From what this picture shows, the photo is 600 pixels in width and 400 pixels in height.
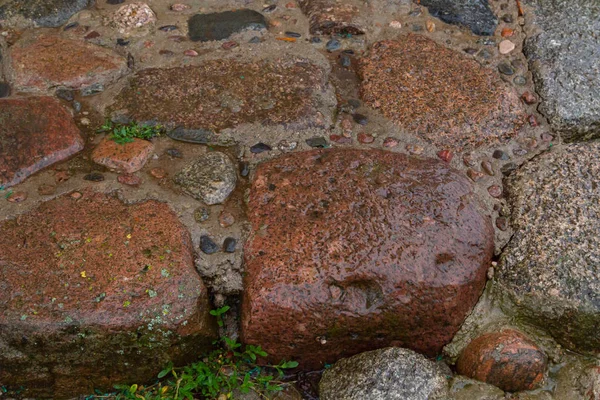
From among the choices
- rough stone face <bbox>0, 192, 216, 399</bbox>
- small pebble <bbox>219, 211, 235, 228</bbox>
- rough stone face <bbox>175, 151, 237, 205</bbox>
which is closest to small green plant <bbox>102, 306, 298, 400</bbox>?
rough stone face <bbox>0, 192, 216, 399</bbox>

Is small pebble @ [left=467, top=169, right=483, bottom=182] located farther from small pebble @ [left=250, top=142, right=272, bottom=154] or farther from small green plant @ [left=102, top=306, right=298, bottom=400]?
small green plant @ [left=102, top=306, right=298, bottom=400]

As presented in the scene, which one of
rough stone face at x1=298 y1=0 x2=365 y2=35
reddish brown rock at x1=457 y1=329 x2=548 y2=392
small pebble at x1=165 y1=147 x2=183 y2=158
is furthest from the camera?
rough stone face at x1=298 y1=0 x2=365 y2=35

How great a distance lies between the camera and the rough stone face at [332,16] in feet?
8.63

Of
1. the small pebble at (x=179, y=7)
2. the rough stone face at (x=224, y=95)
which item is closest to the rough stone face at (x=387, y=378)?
the rough stone face at (x=224, y=95)

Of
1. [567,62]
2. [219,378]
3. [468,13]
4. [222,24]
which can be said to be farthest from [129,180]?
[567,62]

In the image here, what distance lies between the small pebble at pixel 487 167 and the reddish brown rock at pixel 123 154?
1.18m

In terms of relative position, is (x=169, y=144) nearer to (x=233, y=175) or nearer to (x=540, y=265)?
(x=233, y=175)

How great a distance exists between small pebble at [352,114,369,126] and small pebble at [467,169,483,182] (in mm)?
413

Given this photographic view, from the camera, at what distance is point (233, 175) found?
218 cm

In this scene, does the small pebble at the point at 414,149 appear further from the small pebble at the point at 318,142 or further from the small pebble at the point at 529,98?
the small pebble at the point at 529,98

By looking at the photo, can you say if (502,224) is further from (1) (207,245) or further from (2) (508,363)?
(1) (207,245)

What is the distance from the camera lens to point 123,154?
86.9 inches

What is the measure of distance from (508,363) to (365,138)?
2.97ft

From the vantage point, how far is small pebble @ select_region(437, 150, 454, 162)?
7.47 ft
